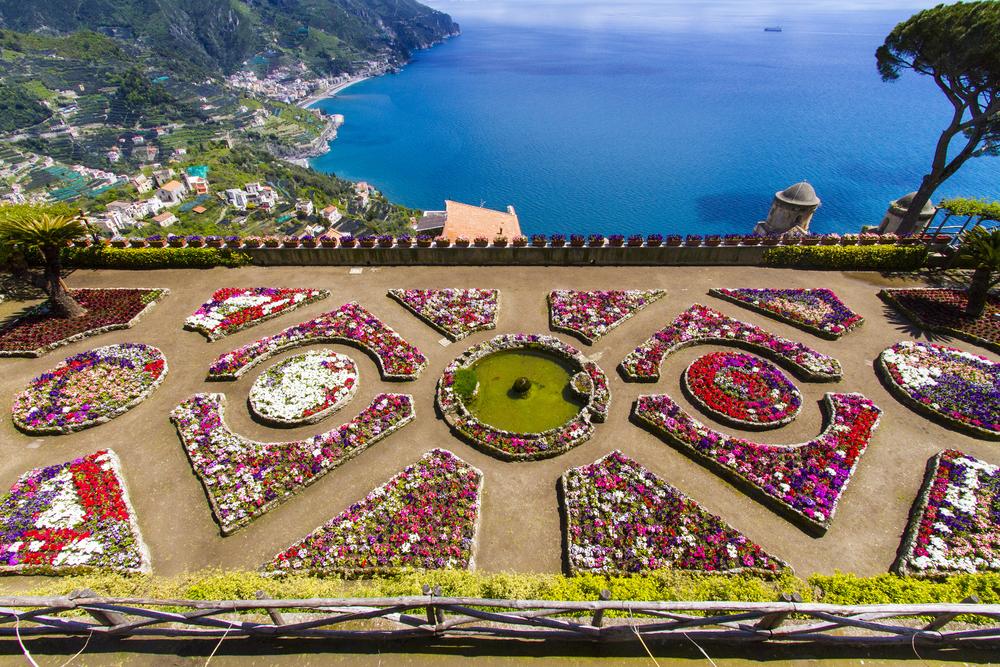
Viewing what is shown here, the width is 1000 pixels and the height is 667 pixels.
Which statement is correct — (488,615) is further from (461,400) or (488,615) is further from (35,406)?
(35,406)

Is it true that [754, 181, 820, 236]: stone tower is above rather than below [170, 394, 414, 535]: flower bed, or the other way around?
above

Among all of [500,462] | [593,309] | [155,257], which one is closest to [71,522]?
[500,462]

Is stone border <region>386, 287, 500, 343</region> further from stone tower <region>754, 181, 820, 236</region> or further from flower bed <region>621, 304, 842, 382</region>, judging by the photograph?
stone tower <region>754, 181, 820, 236</region>

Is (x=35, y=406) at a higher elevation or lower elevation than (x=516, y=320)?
lower

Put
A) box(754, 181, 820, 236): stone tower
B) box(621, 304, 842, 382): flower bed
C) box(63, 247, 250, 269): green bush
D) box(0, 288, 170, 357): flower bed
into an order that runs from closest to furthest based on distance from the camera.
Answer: box(621, 304, 842, 382): flower bed < box(0, 288, 170, 357): flower bed < box(63, 247, 250, 269): green bush < box(754, 181, 820, 236): stone tower

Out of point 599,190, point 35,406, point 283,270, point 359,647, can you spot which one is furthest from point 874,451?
point 599,190

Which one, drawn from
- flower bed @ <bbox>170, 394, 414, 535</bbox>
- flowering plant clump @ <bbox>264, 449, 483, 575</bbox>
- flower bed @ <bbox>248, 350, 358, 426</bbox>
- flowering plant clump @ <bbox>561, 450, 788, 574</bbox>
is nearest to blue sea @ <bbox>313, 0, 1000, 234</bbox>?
flower bed @ <bbox>248, 350, 358, 426</bbox>
